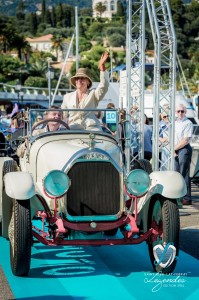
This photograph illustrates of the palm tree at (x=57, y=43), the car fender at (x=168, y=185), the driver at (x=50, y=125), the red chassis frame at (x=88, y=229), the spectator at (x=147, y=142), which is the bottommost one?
the palm tree at (x=57, y=43)

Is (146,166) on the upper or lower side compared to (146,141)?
upper

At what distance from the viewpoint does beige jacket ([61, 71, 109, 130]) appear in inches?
329

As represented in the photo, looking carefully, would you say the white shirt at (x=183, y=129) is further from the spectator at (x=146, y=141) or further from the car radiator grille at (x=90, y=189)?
the car radiator grille at (x=90, y=189)

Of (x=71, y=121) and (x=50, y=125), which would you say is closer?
(x=50, y=125)

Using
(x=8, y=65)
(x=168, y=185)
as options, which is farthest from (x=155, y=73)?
(x=8, y=65)

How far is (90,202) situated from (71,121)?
1.67 meters

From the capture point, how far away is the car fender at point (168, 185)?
7059 millimetres

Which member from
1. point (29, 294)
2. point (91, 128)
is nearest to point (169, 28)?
point (91, 128)

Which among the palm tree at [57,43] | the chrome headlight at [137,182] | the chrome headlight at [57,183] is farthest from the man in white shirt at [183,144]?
the palm tree at [57,43]

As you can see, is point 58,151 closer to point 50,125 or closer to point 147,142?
point 50,125

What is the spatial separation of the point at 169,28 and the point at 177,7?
190820mm

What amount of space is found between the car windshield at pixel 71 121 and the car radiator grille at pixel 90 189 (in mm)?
1124

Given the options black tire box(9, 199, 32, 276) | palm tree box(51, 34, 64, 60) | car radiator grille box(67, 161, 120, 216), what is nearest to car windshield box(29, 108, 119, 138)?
car radiator grille box(67, 161, 120, 216)

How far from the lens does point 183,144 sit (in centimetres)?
1247
